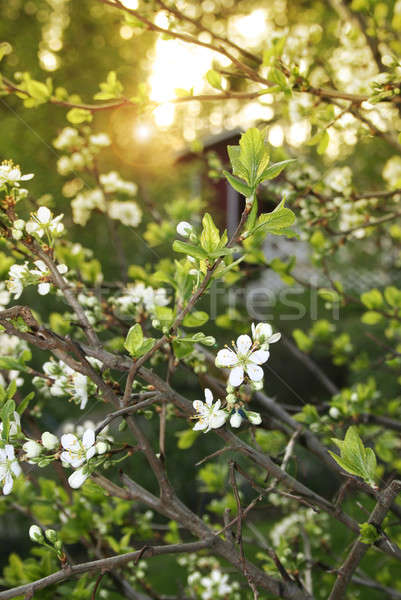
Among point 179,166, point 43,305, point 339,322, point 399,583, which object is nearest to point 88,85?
point 179,166

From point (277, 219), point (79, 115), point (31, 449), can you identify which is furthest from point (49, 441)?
point (79, 115)

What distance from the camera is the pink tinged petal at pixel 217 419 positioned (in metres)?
0.95

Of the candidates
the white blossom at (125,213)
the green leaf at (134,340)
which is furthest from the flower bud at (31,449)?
the white blossom at (125,213)

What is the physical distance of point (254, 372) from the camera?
95 centimetres

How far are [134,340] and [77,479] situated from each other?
0.28 metres

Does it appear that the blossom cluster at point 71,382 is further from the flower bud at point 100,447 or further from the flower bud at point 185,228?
the flower bud at point 185,228

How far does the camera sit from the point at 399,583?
2590 mm

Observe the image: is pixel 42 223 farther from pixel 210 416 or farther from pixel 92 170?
pixel 92 170

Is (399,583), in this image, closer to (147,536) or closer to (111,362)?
(147,536)

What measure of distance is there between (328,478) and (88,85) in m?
8.78

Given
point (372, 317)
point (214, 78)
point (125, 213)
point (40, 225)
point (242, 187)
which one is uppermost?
point (214, 78)

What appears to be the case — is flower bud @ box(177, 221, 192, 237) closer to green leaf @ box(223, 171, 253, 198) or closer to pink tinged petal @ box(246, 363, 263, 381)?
green leaf @ box(223, 171, 253, 198)

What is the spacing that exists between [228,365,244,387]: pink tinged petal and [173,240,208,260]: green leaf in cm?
22

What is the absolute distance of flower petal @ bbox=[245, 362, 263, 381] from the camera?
94cm
